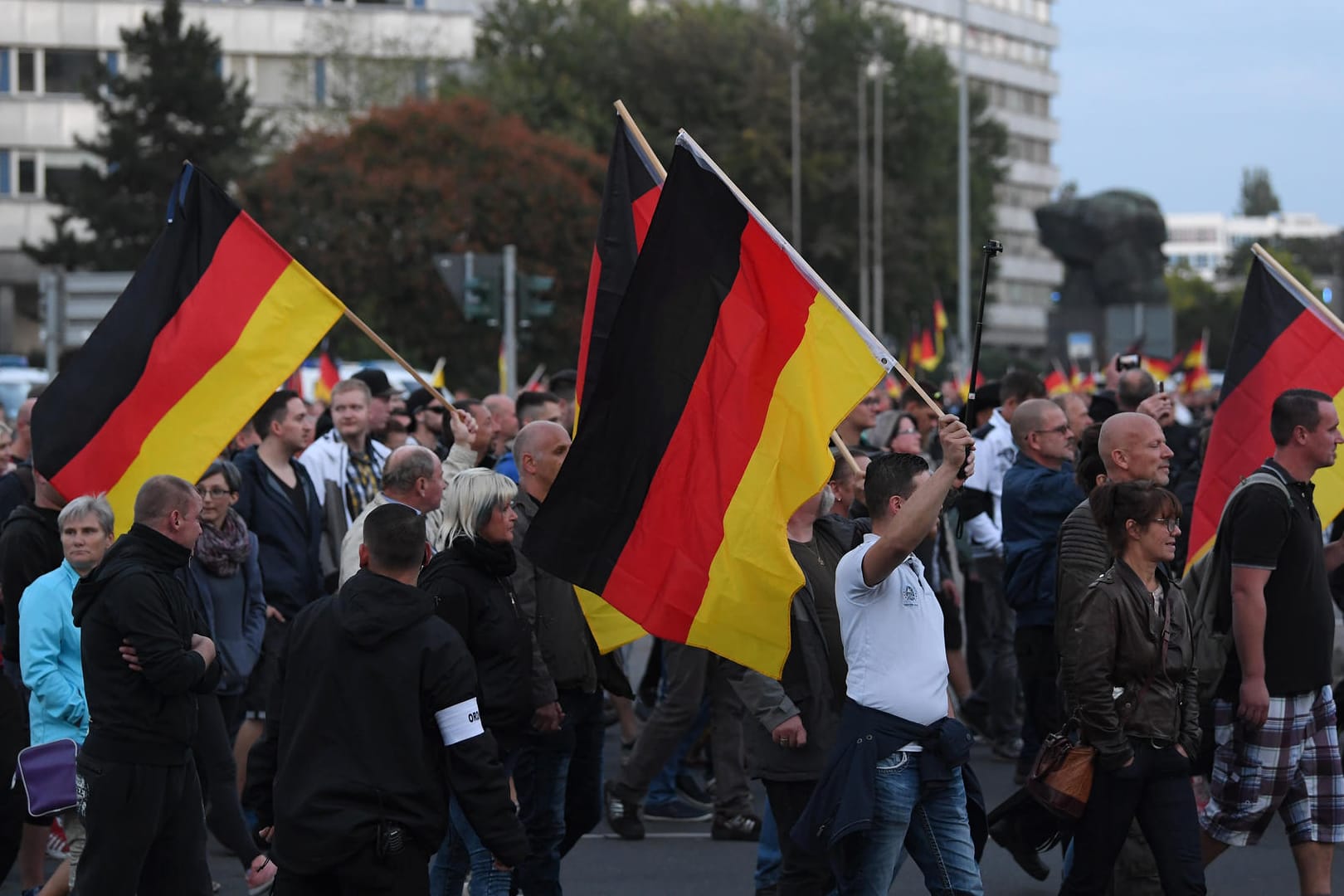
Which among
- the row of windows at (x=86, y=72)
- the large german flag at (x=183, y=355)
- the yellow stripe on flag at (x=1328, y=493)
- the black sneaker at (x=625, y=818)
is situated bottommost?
the black sneaker at (x=625, y=818)

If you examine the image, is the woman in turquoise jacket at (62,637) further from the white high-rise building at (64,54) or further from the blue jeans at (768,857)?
the white high-rise building at (64,54)

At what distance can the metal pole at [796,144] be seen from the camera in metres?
58.2

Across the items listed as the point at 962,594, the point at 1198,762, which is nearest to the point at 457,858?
the point at 1198,762

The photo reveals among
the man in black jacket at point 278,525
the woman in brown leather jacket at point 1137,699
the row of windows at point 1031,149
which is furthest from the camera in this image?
the row of windows at point 1031,149

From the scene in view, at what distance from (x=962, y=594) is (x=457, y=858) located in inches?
282

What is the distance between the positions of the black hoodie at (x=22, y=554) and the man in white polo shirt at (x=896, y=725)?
3.30 meters

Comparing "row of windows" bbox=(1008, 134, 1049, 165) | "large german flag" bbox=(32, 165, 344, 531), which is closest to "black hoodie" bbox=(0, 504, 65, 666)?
"large german flag" bbox=(32, 165, 344, 531)

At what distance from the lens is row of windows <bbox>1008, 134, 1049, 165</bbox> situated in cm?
10887

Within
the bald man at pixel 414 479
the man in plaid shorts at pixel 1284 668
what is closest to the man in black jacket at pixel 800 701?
the bald man at pixel 414 479

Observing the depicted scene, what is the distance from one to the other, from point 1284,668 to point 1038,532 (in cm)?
223

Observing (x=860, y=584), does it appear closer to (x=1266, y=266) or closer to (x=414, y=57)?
(x=1266, y=266)

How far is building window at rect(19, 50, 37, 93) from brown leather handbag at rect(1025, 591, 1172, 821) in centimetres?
7006

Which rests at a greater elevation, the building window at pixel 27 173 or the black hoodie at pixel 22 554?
the building window at pixel 27 173

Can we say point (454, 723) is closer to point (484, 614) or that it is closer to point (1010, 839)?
point (484, 614)
